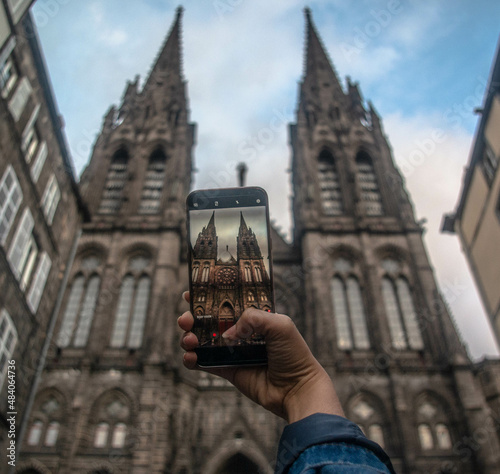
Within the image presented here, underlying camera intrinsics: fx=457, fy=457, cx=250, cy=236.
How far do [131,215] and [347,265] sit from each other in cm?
1238

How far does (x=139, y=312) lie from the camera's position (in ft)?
72.6

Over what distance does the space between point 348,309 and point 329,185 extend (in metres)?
9.34

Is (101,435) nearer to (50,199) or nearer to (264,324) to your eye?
(50,199)

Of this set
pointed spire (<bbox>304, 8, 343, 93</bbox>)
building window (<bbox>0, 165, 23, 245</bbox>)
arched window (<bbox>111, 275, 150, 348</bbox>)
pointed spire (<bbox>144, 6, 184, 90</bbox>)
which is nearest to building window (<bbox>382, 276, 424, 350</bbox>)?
arched window (<bbox>111, 275, 150, 348</bbox>)

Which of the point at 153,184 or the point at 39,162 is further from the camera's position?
the point at 153,184

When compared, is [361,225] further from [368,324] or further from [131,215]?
[131,215]

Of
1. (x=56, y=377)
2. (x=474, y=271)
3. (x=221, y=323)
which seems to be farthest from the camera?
(x=56, y=377)

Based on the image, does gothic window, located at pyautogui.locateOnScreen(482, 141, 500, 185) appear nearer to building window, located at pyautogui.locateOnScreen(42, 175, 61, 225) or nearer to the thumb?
the thumb

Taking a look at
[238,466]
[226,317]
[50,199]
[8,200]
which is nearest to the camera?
[226,317]

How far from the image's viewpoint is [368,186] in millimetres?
28844

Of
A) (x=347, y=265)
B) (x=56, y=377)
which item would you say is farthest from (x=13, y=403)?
(x=347, y=265)

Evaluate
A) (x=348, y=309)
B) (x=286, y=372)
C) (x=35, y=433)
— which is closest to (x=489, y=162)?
(x=348, y=309)

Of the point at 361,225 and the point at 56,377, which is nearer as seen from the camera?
the point at 56,377

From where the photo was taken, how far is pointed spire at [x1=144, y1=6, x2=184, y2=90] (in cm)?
3797
